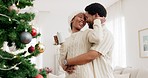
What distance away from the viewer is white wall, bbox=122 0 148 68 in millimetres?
4844

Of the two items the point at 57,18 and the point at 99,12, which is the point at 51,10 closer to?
the point at 57,18

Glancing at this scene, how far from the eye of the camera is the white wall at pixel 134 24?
484 centimetres

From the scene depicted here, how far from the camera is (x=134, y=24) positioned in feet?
17.4

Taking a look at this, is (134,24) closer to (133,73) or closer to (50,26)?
(133,73)

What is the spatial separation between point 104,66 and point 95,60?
74 mm

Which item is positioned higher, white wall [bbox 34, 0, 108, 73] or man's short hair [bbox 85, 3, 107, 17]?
white wall [bbox 34, 0, 108, 73]

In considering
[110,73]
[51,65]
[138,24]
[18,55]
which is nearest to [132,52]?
[138,24]

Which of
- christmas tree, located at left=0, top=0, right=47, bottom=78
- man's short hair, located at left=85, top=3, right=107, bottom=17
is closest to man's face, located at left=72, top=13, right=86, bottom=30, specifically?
man's short hair, located at left=85, top=3, right=107, bottom=17

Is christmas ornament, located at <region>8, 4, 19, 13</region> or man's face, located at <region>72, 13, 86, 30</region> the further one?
man's face, located at <region>72, 13, 86, 30</region>

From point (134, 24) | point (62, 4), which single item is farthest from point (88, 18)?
point (62, 4)

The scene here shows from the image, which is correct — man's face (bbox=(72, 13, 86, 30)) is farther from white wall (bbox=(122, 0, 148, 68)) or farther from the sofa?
white wall (bbox=(122, 0, 148, 68))

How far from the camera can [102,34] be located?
1518 mm

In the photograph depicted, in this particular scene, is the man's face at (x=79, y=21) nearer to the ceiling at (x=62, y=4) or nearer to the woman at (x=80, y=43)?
the woman at (x=80, y=43)

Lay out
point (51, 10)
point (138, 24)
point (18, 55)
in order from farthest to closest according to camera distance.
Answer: point (51, 10)
point (138, 24)
point (18, 55)
